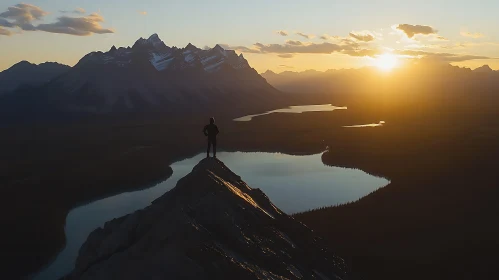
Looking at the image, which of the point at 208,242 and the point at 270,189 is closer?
the point at 208,242

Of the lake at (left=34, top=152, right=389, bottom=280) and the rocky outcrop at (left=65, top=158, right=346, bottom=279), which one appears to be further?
the lake at (left=34, top=152, right=389, bottom=280)

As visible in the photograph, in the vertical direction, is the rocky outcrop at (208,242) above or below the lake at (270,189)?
above

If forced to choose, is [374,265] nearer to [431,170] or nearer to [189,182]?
[189,182]

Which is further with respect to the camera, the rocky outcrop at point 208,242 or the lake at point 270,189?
the lake at point 270,189

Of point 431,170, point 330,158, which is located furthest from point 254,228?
point 330,158
